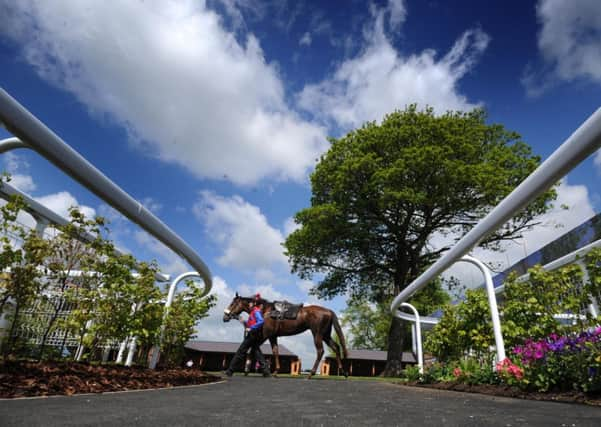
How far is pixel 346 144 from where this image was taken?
22.7 metres

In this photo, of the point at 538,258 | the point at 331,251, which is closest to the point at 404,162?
the point at 331,251

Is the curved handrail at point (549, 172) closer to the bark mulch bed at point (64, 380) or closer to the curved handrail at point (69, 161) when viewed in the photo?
the curved handrail at point (69, 161)

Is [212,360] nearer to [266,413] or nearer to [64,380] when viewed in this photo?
[64,380]

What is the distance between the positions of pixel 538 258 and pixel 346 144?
15.8m

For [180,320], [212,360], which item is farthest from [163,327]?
[212,360]

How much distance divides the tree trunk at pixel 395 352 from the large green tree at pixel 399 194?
0.18ft

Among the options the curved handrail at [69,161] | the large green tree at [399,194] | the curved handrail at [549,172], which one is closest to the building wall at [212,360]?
the large green tree at [399,194]

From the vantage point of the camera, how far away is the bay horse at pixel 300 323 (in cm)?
1045

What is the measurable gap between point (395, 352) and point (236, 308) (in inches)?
490

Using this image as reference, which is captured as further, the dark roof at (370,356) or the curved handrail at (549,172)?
the dark roof at (370,356)

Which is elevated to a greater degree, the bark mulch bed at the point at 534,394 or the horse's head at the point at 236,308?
the horse's head at the point at 236,308

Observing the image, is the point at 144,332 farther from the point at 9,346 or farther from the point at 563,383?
the point at 563,383

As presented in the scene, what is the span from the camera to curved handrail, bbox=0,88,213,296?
9.28ft

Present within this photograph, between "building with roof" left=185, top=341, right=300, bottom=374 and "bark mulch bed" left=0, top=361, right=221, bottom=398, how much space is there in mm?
26942
